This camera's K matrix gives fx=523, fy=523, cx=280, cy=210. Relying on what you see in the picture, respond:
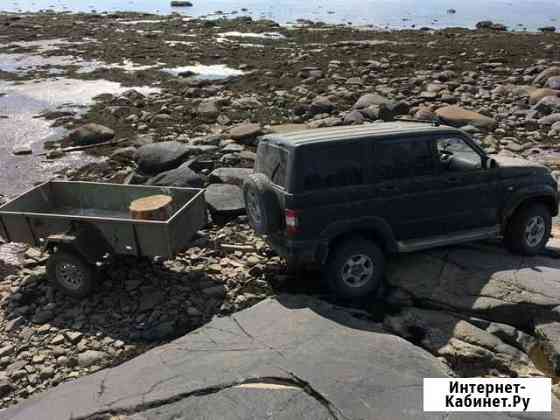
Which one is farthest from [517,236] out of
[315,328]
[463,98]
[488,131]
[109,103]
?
[109,103]

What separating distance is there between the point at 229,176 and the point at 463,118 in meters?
9.61

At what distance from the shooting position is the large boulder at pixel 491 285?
6949 millimetres

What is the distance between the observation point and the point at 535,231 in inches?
328

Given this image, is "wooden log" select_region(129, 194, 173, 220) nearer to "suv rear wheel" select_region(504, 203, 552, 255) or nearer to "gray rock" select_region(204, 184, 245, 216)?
"gray rock" select_region(204, 184, 245, 216)

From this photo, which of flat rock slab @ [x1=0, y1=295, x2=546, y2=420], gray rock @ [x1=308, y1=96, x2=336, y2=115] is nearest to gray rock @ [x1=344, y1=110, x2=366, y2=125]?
gray rock @ [x1=308, y1=96, x2=336, y2=115]

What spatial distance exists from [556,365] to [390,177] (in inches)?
124

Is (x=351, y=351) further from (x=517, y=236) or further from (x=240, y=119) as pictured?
(x=240, y=119)

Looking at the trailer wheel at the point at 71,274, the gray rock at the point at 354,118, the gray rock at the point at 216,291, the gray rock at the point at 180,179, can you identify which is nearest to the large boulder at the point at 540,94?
the gray rock at the point at 354,118

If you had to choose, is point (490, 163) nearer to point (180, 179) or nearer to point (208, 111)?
point (180, 179)

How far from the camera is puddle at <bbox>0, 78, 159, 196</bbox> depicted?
15.1 meters

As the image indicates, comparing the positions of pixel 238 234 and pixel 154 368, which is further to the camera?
pixel 238 234

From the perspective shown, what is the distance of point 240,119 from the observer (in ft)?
63.8

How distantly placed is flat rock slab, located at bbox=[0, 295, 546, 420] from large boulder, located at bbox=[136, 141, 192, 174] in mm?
7227

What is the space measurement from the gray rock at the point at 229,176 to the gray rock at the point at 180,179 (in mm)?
378
